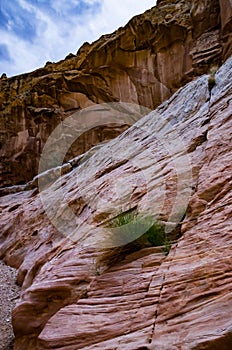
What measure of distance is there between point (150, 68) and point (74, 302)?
17868mm

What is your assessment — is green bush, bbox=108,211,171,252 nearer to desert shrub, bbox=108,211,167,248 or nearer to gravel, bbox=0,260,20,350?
desert shrub, bbox=108,211,167,248

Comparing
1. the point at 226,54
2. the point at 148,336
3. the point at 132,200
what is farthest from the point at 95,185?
the point at 226,54

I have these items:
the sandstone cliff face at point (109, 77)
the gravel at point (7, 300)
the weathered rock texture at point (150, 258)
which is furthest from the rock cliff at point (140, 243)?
the sandstone cliff face at point (109, 77)

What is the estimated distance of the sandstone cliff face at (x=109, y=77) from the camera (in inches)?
724

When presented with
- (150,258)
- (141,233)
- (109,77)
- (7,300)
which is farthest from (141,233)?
(109,77)

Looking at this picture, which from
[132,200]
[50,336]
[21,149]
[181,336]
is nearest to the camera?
[181,336]

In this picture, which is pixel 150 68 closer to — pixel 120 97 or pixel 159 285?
pixel 120 97

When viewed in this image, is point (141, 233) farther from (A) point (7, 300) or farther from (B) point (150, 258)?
(A) point (7, 300)

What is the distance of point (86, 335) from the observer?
393 cm

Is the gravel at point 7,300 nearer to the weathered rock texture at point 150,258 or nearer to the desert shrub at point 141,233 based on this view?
the weathered rock texture at point 150,258

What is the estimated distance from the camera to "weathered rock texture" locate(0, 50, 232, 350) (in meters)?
3.45

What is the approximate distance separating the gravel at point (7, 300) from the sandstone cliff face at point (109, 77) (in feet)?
42.2

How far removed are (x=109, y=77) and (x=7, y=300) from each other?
671 inches

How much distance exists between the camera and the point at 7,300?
6.91 metres
